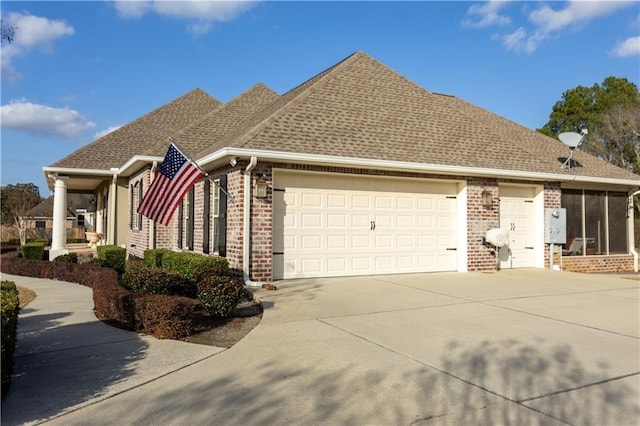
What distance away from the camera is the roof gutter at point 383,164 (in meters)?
9.71

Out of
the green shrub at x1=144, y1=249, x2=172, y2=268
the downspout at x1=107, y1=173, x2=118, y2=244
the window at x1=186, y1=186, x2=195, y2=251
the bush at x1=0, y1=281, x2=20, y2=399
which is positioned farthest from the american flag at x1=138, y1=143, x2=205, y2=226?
the downspout at x1=107, y1=173, x2=118, y2=244

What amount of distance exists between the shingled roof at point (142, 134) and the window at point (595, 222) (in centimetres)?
1301

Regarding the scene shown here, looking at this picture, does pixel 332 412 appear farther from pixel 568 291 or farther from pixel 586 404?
pixel 568 291

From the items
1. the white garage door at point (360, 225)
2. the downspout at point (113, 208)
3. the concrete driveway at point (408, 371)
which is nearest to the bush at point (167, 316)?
the concrete driveway at point (408, 371)

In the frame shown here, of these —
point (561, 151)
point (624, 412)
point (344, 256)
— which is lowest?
point (624, 412)

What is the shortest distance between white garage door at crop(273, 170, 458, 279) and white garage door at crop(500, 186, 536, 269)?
159cm

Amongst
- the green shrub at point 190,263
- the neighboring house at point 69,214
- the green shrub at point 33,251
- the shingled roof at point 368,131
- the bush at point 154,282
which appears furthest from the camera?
the neighboring house at point 69,214

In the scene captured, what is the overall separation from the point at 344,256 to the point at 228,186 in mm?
3021

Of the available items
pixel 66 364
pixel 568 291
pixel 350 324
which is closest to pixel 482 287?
pixel 568 291

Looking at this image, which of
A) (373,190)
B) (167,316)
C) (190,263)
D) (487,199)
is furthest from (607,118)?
(167,316)

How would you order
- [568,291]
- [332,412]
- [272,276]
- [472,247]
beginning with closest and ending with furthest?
[332,412]
[568,291]
[272,276]
[472,247]

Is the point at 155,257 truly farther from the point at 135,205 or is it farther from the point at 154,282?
the point at 135,205

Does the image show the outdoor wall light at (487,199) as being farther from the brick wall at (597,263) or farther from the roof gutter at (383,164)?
the brick wall at (597,263)

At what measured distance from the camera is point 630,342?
5.71m
